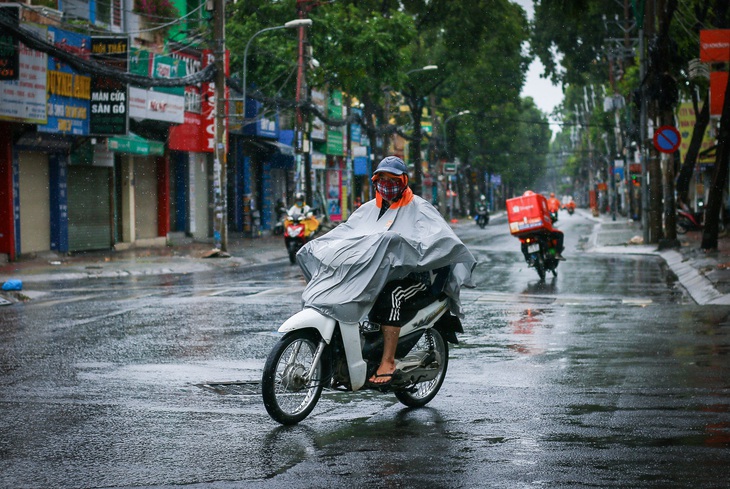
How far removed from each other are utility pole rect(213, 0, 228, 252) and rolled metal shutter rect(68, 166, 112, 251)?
4386 millimetres

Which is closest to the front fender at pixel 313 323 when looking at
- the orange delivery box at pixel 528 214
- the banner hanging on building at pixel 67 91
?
the orange delivery box at pixel 528 214

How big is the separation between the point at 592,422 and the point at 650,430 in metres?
0.43

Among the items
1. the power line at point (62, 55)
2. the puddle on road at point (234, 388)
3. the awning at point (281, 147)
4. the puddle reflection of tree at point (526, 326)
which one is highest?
the power line at point (62, 55)

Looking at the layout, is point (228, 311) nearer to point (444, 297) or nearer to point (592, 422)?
point (444, 297)

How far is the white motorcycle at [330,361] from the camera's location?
6855mm

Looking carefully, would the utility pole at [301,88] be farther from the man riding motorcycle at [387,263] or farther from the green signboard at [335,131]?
the man riding motorcycle at [387,263]

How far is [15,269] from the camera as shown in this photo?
962 inches

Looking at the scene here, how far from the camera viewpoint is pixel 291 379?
689 centimetres

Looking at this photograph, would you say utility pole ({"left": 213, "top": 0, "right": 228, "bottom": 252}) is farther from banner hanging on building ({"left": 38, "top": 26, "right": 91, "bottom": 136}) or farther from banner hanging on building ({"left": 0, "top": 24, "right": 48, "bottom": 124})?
banner hanging on building ({"left": 0, "top": 24, "right": 48, "bottom": 124})

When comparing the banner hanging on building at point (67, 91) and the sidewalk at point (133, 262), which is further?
the banner hanging on building at point (67, 91)

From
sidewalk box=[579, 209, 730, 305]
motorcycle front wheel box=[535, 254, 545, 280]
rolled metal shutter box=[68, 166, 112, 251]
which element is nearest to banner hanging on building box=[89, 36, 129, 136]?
rolled metal shutter box=[68, 166, 112, 251]

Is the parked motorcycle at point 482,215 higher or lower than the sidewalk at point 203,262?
higher

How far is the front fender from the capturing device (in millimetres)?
6828

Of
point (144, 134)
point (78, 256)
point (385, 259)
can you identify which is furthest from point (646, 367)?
point (144, 134)
